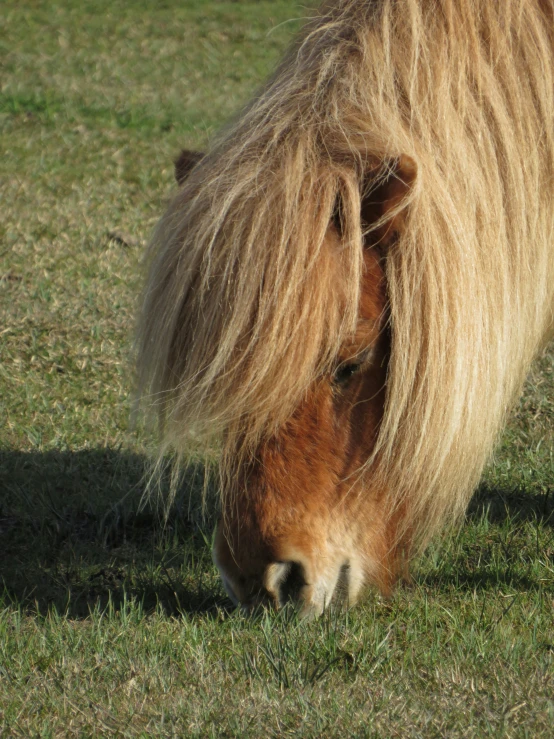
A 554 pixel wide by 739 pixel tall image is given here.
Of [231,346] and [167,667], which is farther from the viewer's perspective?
[167,667]

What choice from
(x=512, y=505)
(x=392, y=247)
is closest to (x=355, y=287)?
(x=392, y=247)

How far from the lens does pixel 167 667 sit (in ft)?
8.68

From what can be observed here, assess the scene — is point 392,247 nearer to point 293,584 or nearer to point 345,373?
point 345,373

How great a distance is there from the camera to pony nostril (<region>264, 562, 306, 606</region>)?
8.23 ft

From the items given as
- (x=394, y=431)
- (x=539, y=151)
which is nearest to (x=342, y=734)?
(x=394, y=431)

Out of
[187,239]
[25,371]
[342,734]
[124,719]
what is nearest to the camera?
[342,734]

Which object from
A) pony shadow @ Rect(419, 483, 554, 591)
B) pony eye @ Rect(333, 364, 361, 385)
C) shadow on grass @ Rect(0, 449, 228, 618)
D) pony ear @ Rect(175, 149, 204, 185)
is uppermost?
pony ear @ Rect(175, 149, 204, 185)

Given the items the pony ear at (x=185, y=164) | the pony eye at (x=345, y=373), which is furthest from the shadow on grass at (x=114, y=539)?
the pony ear at (x=185, y=164)

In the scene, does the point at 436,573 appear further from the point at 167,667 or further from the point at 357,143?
the point at 357,143

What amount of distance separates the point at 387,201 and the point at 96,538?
6.34ft

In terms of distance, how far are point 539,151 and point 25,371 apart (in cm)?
312

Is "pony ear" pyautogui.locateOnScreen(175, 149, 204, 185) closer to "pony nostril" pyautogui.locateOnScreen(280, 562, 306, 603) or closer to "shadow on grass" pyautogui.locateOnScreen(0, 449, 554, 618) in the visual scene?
"shadow on grass" pyautogui.locateOnScreen(0, 449, 554, 618)

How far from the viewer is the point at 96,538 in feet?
12.4

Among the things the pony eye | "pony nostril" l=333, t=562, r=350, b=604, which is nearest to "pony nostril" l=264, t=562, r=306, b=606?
"pony nostril" l=333, t=562, r=350, b=604
